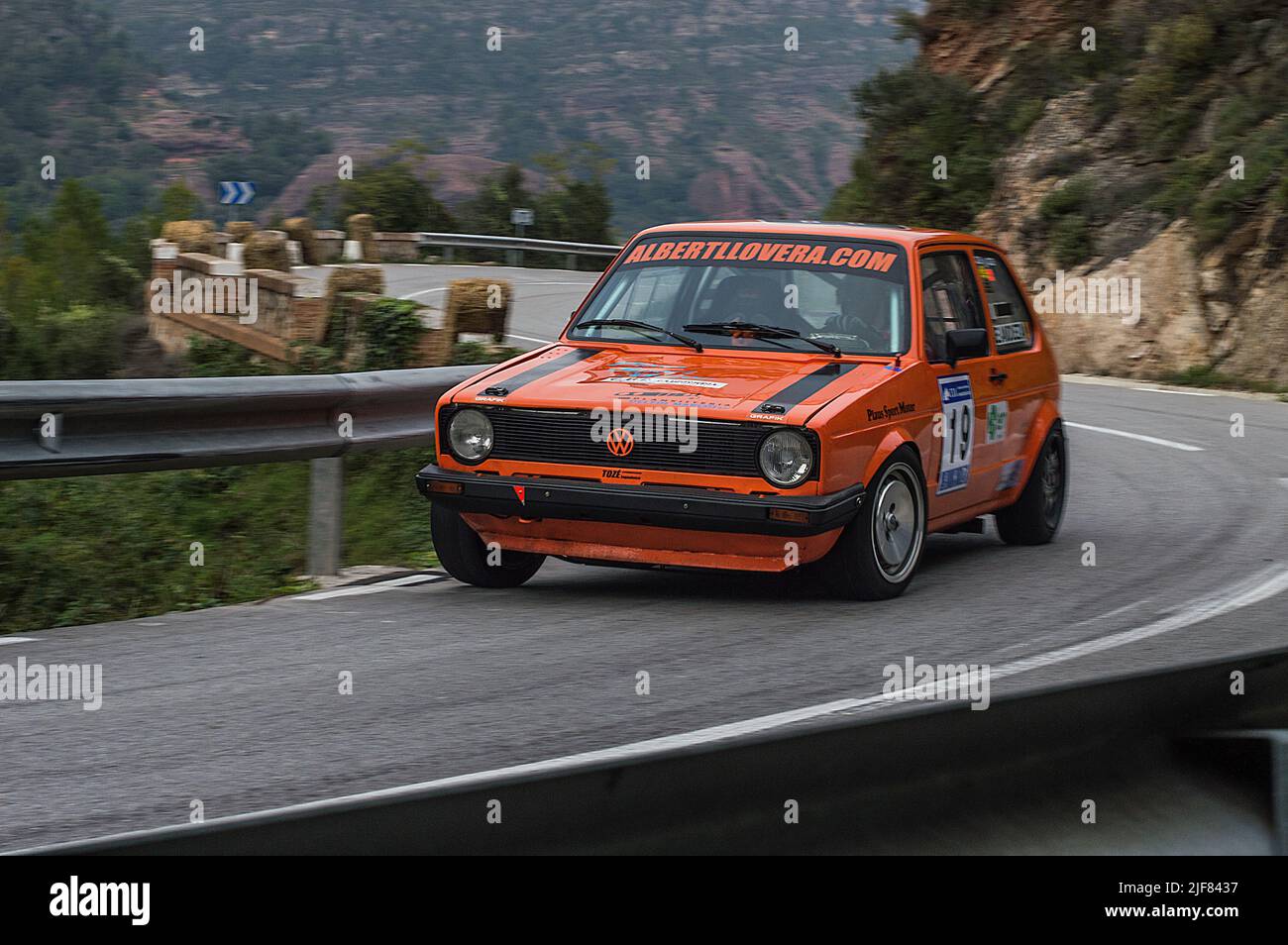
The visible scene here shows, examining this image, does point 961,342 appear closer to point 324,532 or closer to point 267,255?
point 324,532

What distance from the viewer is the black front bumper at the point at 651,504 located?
7148 mm

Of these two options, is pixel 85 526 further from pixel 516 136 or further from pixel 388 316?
pixel 516 136

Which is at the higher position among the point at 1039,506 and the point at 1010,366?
the point at 1010,366

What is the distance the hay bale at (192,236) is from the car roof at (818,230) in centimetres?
1778

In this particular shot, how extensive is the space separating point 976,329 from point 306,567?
3.58 m

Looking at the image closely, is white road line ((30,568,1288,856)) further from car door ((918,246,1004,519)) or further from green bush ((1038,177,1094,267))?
green bush ((1038,177,1094,267))

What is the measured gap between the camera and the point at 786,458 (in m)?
7.23

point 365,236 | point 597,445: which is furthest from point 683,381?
point 365,236

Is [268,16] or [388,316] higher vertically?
[268,16]

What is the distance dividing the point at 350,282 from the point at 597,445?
26.5 ft

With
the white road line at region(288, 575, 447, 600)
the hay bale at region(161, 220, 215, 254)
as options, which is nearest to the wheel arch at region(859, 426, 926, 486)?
the white road line at region(288, 575, 447, 600)

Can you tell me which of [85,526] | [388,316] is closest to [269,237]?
[388,316]

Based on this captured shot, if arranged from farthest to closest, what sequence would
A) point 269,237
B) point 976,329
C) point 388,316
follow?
point 269,237 < point 388,316 < point 976,329

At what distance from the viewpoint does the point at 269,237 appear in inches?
1032
